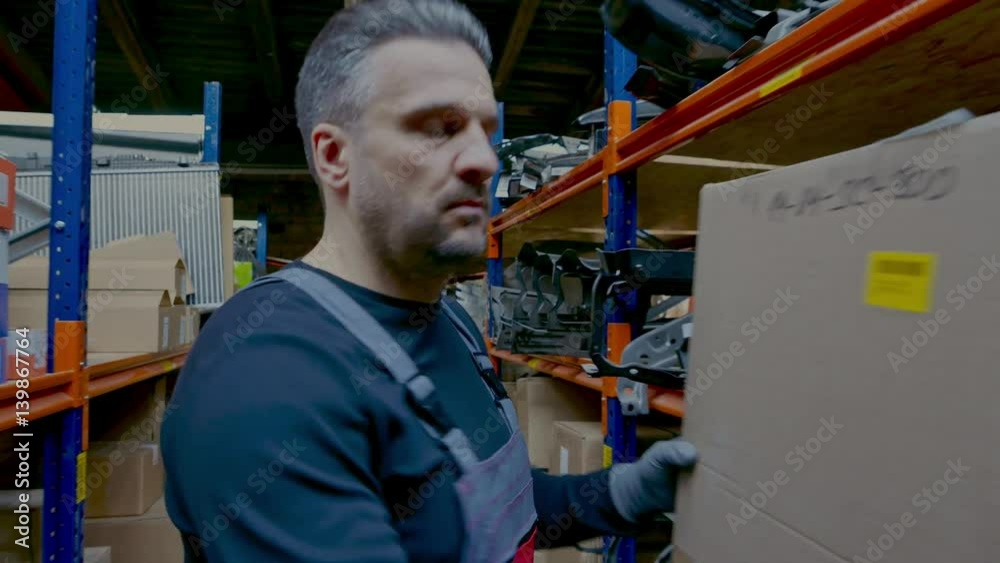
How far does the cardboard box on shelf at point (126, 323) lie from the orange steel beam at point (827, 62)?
64.0 inches

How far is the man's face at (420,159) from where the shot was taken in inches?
33.4

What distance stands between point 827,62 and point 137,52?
13.8 feet

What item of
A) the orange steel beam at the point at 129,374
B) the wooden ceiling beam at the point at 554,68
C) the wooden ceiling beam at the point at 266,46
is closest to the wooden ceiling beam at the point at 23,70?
the wooden ceiling beam at the point at 266,46

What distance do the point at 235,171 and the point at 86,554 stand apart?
426 centimetres

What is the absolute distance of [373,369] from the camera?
30.5 inches

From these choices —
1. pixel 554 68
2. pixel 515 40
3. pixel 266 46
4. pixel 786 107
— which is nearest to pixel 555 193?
pixel 786 107

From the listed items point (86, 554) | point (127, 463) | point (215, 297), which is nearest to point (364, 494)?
point (86, 554)

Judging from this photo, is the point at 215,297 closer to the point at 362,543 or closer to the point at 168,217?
the point at 168,217

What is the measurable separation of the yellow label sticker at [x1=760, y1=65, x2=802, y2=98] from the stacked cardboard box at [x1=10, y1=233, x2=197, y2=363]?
5.81 ft

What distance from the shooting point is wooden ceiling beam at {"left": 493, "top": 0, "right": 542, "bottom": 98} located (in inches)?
137

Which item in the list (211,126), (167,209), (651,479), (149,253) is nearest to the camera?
(651,479)

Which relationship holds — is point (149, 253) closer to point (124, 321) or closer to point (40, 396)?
point (124, 321)

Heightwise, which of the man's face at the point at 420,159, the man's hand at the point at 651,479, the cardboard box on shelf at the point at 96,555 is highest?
the man's face at the point at 420,159

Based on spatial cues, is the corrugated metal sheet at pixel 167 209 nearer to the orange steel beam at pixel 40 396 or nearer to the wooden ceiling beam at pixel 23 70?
the orange steel beam at pixel 40 396
